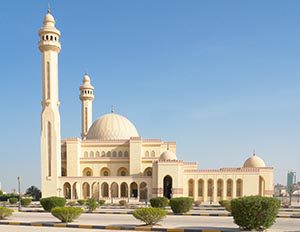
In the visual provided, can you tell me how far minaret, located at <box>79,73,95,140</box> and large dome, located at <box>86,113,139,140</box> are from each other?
2.55m

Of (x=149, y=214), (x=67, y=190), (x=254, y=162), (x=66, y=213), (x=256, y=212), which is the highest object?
(x=256, y=212)

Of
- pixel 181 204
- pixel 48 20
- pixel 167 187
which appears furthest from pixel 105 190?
pixel 181 204

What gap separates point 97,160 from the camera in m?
46.0

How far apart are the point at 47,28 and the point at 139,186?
21.2 metres

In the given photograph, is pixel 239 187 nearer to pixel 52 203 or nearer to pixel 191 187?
pixel 191 187

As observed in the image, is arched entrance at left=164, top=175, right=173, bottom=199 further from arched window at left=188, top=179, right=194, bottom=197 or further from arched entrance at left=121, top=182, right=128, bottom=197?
arched entrance at left=121, top=182, right=128, bottom=197

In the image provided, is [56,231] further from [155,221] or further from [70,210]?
[155,221]

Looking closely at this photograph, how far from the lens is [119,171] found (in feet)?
153

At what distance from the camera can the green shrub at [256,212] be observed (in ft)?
38.8

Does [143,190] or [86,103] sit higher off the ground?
[86,103]

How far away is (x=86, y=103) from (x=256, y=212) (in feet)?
141

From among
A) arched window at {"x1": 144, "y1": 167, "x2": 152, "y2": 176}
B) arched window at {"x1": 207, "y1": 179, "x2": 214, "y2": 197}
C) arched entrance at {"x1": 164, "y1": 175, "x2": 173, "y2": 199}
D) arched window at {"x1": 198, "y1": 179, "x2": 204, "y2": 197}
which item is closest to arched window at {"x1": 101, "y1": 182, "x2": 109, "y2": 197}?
arched window at {"x1": 144, "y1": 167, "x2": 152, "y2": 176}

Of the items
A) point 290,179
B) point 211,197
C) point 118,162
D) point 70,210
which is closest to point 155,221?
point 70,210

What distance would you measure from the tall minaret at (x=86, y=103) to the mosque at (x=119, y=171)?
688 cm
